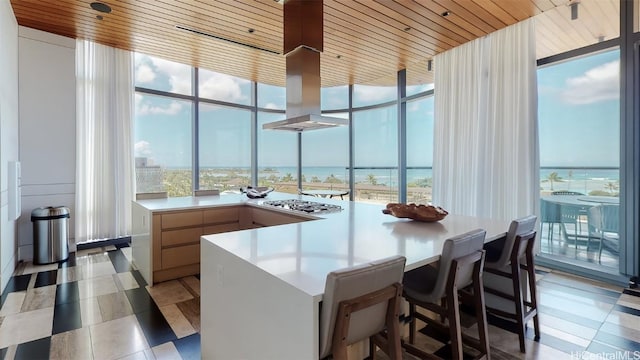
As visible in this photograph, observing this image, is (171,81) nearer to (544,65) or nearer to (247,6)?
(247,6)

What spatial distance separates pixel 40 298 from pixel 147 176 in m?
2.73

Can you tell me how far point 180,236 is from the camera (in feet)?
11.0

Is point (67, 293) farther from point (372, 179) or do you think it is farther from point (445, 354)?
point (372, 179)

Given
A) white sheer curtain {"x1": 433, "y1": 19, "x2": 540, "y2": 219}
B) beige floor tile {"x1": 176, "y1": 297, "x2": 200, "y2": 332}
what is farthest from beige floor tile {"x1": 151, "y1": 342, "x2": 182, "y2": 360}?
white sheer curtain {"x1": 433, "y1": 19, "x2": 540, "y2": 219}

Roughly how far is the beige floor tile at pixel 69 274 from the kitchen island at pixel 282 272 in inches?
101

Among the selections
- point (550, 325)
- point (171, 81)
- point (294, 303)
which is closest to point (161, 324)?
point (294, 303)

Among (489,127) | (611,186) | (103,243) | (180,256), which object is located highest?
(489,127)

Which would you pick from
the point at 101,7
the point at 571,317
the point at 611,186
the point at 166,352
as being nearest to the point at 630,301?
the point at 571,317

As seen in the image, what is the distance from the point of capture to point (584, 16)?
3.48m

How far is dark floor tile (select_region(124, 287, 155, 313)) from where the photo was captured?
9.04 ft

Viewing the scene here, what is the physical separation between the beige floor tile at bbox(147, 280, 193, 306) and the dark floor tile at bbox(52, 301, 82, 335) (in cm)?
59

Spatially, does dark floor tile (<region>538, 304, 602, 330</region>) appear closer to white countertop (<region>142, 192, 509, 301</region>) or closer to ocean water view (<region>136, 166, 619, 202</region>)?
white countertop (<region>142, 192, 509, 301</region>)

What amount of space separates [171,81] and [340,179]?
13.8 feet

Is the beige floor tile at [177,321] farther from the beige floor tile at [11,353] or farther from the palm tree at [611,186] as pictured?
the palm tree at [611,186]
